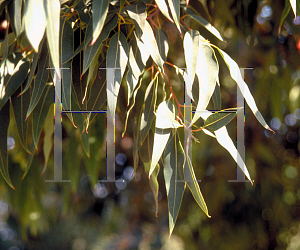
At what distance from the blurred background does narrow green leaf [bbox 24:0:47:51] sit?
0.43m

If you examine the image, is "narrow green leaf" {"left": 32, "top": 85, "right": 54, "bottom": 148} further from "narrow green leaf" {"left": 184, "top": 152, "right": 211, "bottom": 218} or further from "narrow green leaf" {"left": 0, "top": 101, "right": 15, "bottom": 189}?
"narrow green leaf" {"left": 184, "top": 152, "right": 211, "bottom": 218}

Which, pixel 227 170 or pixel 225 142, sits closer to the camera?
pixel 225 142

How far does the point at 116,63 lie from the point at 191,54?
130mm

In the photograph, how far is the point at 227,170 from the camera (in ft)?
2.90

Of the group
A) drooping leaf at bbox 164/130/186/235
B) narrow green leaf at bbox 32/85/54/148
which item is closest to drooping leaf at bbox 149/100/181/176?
drooping leaf at bbox 164/130/186/235

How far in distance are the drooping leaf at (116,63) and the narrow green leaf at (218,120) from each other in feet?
0.53

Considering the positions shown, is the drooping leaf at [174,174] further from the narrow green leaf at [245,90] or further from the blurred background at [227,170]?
the blurred background at [227,170]

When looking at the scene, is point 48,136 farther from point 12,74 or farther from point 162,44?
point 162,44

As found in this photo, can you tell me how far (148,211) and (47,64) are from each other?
648mm

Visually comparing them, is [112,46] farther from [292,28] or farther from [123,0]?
[292,28]

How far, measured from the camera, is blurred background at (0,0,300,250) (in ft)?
2.71

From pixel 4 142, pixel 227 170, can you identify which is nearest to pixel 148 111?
pixel 4 142

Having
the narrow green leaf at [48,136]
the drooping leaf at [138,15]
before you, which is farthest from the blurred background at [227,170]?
the drooping leaf at [138,15]

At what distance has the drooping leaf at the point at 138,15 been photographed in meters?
0.47
